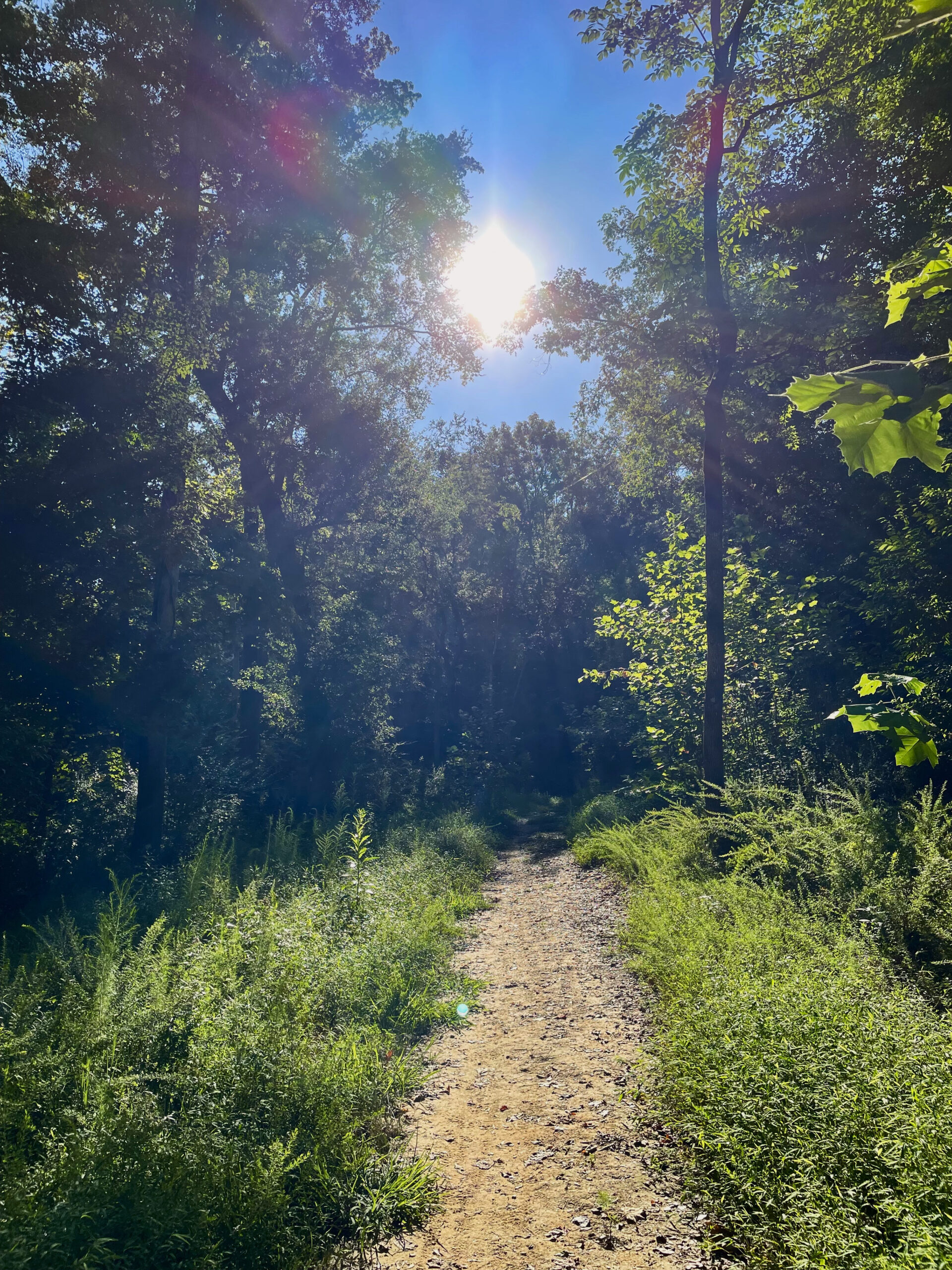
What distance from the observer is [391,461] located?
2519cm

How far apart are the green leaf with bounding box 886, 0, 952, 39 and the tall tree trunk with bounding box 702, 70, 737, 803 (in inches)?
363

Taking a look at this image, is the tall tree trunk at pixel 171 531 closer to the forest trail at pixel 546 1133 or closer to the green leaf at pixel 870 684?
the forest trail at pixel 546 1133

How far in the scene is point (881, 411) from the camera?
1.50m

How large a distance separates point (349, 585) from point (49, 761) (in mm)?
15122

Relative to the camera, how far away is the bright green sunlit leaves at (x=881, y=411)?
4.87 ft

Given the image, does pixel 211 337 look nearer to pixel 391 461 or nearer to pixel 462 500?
pixel 391 461

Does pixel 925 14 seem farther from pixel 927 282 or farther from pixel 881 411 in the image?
pixel 881 411

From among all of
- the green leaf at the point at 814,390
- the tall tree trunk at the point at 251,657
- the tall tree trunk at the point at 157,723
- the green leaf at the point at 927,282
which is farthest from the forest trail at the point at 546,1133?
the tall tree trunk at the point at 251,657

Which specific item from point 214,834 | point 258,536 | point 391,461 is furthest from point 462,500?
point 214,834

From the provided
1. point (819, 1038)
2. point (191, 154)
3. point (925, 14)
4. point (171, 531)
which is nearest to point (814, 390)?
point (925, 14)

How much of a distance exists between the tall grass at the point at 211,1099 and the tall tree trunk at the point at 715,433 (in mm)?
5859

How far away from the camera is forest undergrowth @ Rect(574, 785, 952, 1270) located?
2619mm

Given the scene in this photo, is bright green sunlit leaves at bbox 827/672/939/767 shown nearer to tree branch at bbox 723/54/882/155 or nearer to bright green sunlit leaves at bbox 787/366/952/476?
bright green sunlit leaves at bbox 787/366/952/476

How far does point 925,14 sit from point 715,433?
978cm
